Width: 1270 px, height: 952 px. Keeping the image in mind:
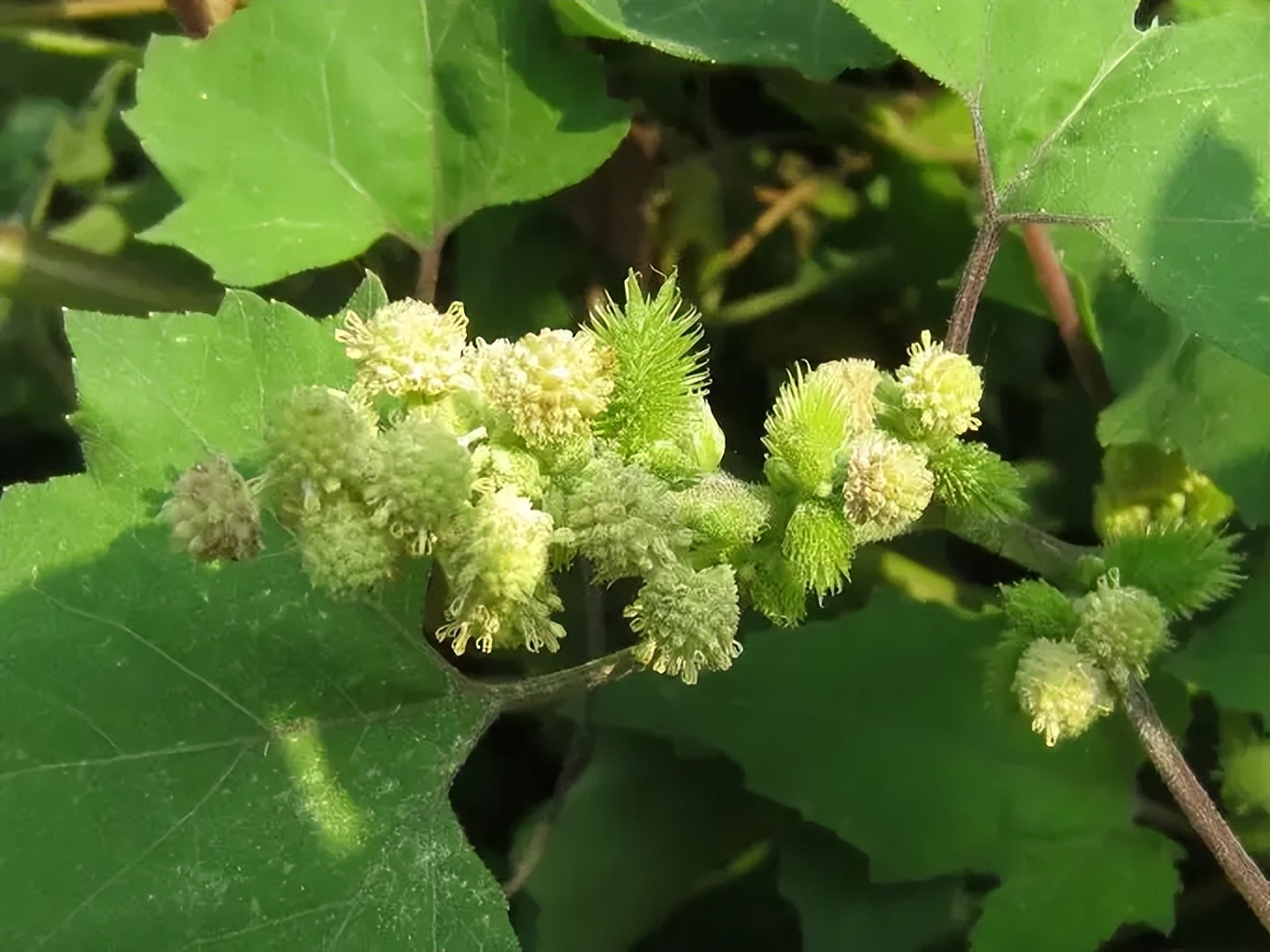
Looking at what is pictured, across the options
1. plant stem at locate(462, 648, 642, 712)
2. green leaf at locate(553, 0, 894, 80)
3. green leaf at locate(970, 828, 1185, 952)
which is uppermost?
green leaf at locate(553, 0, 894, 80)

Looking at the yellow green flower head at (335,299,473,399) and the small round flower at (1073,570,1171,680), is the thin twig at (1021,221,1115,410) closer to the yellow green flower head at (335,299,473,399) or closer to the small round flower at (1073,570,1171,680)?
the small round flower at (1073,570,1171,680)

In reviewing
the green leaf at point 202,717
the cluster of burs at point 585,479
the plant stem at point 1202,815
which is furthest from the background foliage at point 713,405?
the cluster of burs at point 585,479

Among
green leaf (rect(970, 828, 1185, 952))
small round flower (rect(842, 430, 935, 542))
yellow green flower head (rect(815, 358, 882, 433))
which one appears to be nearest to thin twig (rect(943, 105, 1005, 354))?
yellow green flower head (rect(815, 358, 882, 433))

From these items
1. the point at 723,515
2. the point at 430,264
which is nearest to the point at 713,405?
the point at 430,264

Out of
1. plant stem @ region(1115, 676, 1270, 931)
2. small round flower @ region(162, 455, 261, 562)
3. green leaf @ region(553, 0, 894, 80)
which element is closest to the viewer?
small round flower @ region(162, 455, 261, 562)

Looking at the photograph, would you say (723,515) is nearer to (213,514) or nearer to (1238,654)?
(213,514)

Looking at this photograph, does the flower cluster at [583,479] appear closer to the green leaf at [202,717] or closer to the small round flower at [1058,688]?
the small round flower at [1058,688]
